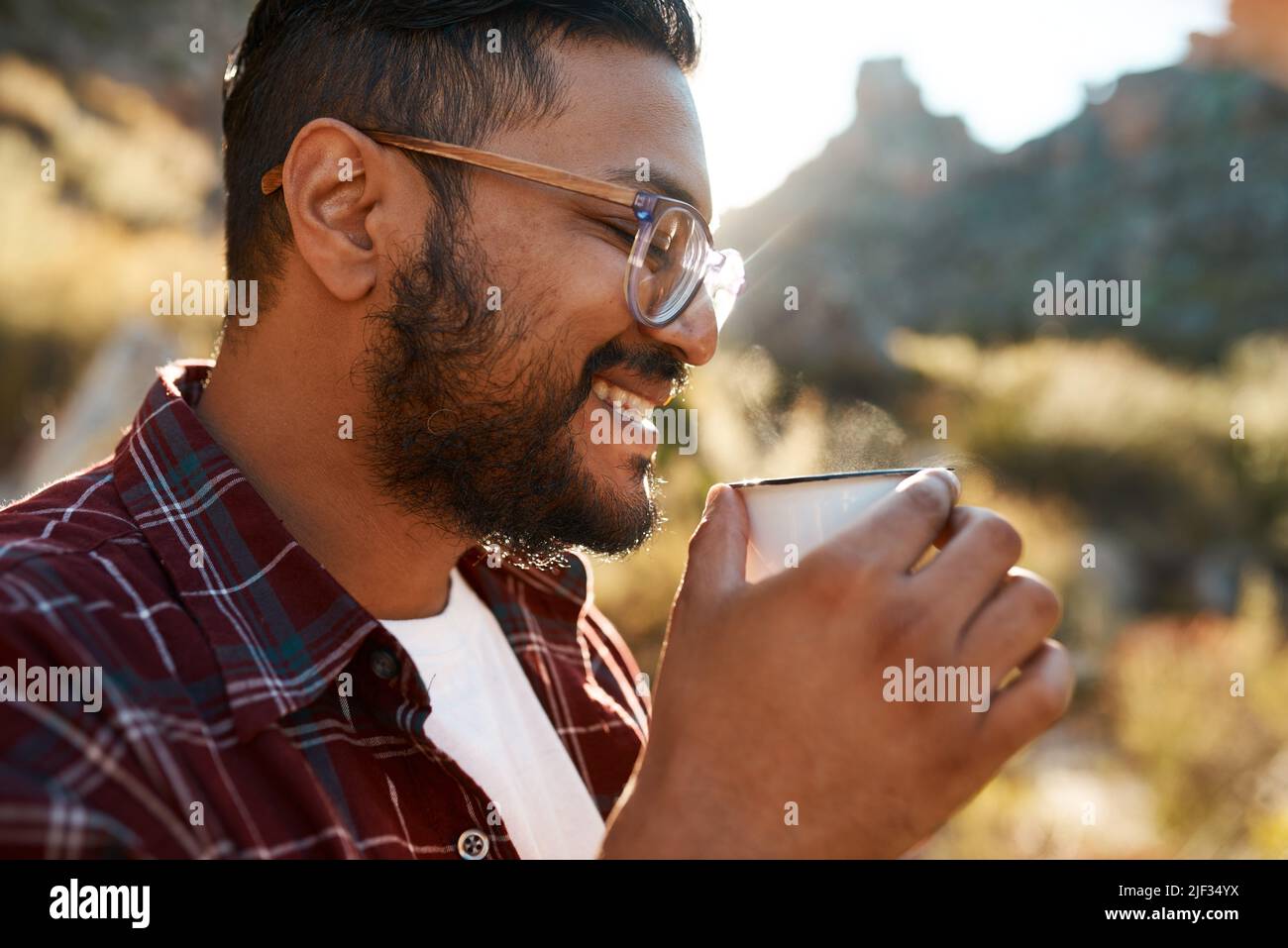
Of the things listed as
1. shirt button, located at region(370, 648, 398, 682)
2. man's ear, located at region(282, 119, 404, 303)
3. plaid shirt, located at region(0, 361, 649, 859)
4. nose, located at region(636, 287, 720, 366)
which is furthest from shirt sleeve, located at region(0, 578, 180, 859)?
nose, located at region(636, 287, 720, 366)

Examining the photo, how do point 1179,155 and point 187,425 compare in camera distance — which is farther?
point 1179,155

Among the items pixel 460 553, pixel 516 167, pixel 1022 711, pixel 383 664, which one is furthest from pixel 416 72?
pixel 1022 711

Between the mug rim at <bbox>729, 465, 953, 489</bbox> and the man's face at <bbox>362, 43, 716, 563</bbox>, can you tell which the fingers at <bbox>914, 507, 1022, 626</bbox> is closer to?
the mug rim at <bbox>729, 465, 953, 489</bbox>

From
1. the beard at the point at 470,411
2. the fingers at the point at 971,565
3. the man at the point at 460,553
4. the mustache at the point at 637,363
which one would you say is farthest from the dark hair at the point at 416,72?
the fingers at the point at 971,565

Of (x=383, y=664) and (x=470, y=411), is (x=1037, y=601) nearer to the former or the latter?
(x=383, y=664)

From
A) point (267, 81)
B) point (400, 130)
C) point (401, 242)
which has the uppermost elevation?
point (267, 81)

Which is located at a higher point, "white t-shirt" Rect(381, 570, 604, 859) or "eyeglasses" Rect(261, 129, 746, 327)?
"eyeglasses" Rect(261, 129, 746, 327)

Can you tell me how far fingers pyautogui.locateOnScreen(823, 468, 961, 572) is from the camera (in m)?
1.43

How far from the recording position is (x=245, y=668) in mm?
1612

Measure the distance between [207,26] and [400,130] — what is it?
2342 centimetres

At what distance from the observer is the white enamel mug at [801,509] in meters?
1.51

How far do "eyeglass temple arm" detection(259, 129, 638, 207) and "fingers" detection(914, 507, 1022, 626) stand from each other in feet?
3.45

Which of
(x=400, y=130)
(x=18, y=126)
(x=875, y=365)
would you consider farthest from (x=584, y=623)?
(x=18, y=126)
